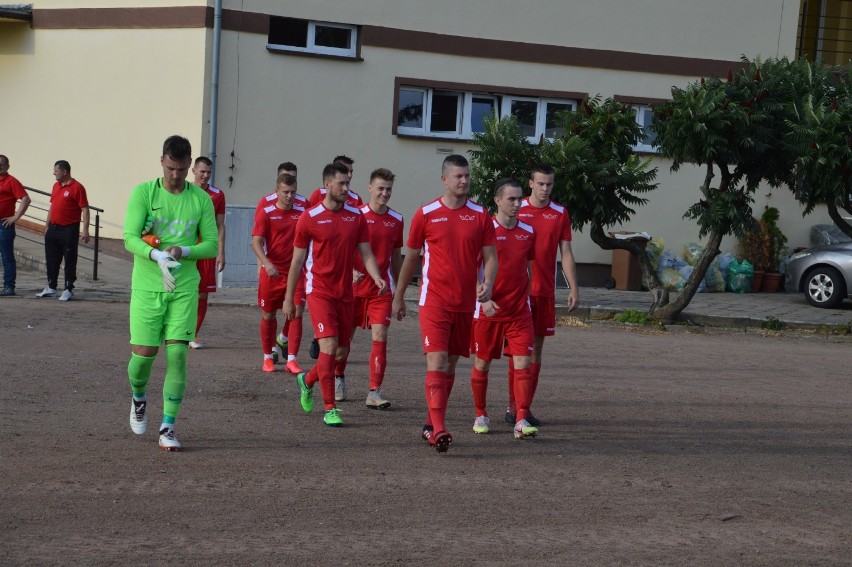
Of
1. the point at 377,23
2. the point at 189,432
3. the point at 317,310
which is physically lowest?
the point at 189,432

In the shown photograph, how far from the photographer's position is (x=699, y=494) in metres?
7.15

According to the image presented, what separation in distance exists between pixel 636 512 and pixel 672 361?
7000 millimetres

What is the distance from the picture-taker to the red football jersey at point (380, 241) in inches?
392

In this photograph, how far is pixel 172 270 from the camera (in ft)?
24.7

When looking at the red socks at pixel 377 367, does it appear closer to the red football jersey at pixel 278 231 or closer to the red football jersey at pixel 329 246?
the red football jersey at pixel 329 246

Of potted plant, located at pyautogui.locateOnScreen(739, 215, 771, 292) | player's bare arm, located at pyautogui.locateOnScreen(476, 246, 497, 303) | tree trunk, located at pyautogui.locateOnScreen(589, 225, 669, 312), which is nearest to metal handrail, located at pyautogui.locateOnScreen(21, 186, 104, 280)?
tree trunk, located at pyautogui.locateOnScreen(589, 225, 669, 312)

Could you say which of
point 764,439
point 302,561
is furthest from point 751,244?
point 302,561

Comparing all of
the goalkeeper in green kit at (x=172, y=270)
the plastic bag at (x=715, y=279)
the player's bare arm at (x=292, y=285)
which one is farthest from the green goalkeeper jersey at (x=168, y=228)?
the plastic bag at (x=715, y=279)

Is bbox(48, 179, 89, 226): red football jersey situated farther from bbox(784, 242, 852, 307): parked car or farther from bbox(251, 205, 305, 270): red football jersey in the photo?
bbox(784, 242, 852, 307): parked car

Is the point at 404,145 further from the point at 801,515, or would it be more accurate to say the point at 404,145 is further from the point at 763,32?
the point at 801,515

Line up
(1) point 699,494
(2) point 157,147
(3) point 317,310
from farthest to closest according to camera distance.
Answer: (2) point 157,147, (3) point 317,310, (1) point 699,494

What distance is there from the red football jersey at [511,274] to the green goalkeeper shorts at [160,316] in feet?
7.46

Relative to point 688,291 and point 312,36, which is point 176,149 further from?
point 312,36

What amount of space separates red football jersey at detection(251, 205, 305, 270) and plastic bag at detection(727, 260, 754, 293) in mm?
13230
